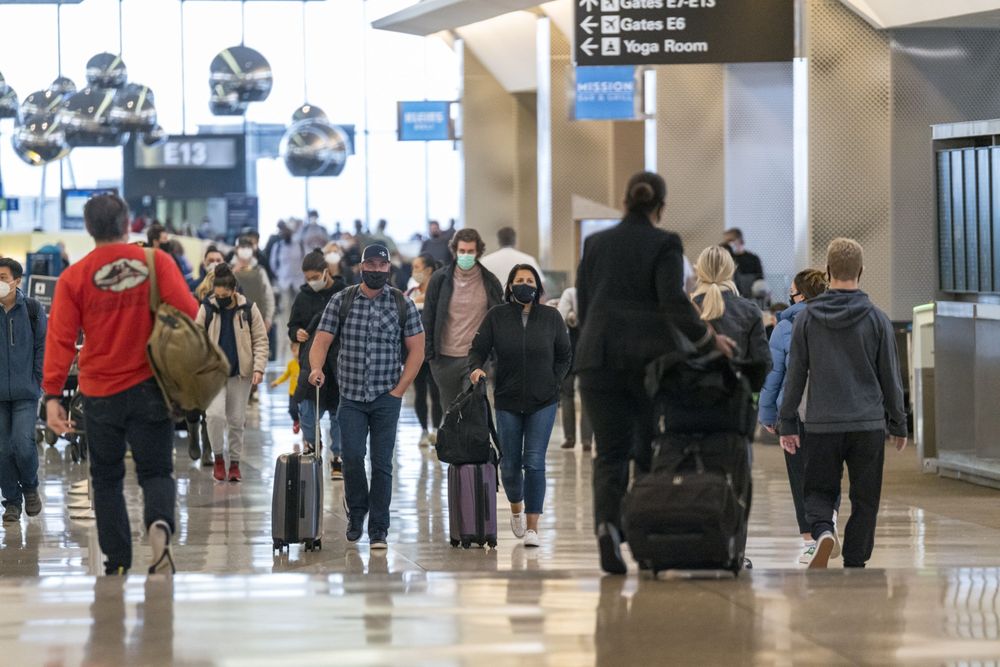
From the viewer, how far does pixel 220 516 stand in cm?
1157

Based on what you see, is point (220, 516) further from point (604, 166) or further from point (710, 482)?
point (604, 166)

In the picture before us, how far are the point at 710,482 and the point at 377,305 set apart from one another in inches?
143

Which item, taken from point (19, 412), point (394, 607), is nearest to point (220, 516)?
point (19, 412)

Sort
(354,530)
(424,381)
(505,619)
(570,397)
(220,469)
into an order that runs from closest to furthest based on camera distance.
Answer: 1. (505,619)
2. (354,530)
3. (220,469)
4. (570,397)
5. (424,381)

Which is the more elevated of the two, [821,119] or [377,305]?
[821,119]

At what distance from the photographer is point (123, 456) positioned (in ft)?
23.8

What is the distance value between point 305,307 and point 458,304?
201 cm

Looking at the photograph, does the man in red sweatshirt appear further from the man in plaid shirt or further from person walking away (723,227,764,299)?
person walking away (723,227,764,299)

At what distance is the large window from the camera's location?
42.1 metres

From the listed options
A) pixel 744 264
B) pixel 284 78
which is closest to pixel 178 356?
pixel 744 264

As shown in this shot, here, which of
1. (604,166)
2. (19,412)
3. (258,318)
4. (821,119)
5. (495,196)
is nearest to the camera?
(19,412)

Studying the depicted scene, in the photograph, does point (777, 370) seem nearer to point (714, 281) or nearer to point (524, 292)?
point (714, 281)

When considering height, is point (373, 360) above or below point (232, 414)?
above

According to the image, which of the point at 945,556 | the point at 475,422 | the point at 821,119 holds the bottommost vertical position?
the point at 945,556
